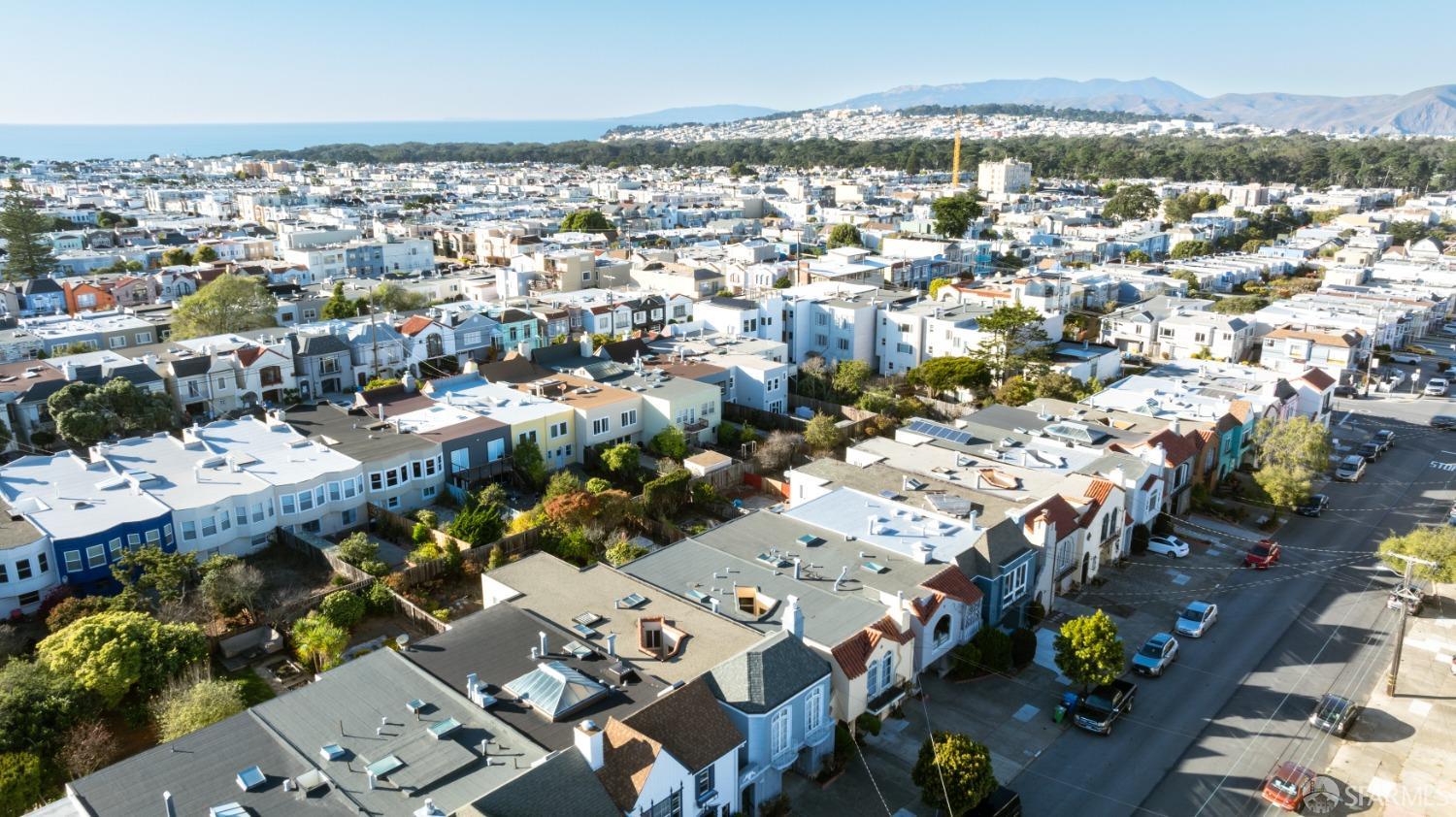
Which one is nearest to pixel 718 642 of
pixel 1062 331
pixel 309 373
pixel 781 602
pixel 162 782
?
pixel 781 602

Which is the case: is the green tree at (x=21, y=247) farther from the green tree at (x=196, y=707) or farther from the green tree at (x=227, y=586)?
the green tree at (x=196, y=707)

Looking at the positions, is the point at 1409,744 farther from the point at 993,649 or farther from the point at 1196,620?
the point at 993,649

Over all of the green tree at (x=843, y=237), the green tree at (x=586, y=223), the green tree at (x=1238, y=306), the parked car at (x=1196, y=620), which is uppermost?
the green tree at (x=586, y=223)

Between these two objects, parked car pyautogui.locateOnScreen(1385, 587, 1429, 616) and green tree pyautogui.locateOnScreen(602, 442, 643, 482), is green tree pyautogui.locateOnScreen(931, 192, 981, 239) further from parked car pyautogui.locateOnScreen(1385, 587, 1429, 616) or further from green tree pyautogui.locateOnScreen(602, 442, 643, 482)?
parked car pyautogui.locateOnScreen(1385, 587, 1429, 616)

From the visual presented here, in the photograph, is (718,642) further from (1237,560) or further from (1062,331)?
(1062,331)

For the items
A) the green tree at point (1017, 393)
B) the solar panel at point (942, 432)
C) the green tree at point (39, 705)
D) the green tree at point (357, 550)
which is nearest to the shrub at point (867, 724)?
the solar panel at point (942, 432)

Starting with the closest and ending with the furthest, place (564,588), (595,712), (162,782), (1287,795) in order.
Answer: (162,782) < (595,712) < (1287,795) < (564,588)
